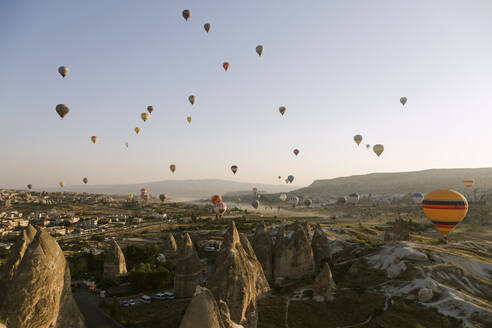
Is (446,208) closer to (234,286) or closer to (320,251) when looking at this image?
(320,251)

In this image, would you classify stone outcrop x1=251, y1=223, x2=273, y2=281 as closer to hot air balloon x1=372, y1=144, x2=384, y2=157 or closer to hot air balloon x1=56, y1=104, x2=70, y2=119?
hot air balloon x1=372, y1=144, x2=384, y2=157

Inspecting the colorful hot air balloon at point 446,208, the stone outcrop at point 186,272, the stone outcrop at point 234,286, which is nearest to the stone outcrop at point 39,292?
the stone outcrop at point 234,286

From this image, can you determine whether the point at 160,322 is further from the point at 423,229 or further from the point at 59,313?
the point at 423,229

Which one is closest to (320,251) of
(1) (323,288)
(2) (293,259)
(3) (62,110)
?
(2) (293,259)

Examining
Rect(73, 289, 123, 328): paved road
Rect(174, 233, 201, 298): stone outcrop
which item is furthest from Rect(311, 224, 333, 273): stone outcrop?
Rect(73, 289, 123, 328): paved road

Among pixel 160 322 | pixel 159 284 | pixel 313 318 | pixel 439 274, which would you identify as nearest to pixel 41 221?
pixel 159 284

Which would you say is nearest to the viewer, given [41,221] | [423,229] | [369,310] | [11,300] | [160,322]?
[11,300]
